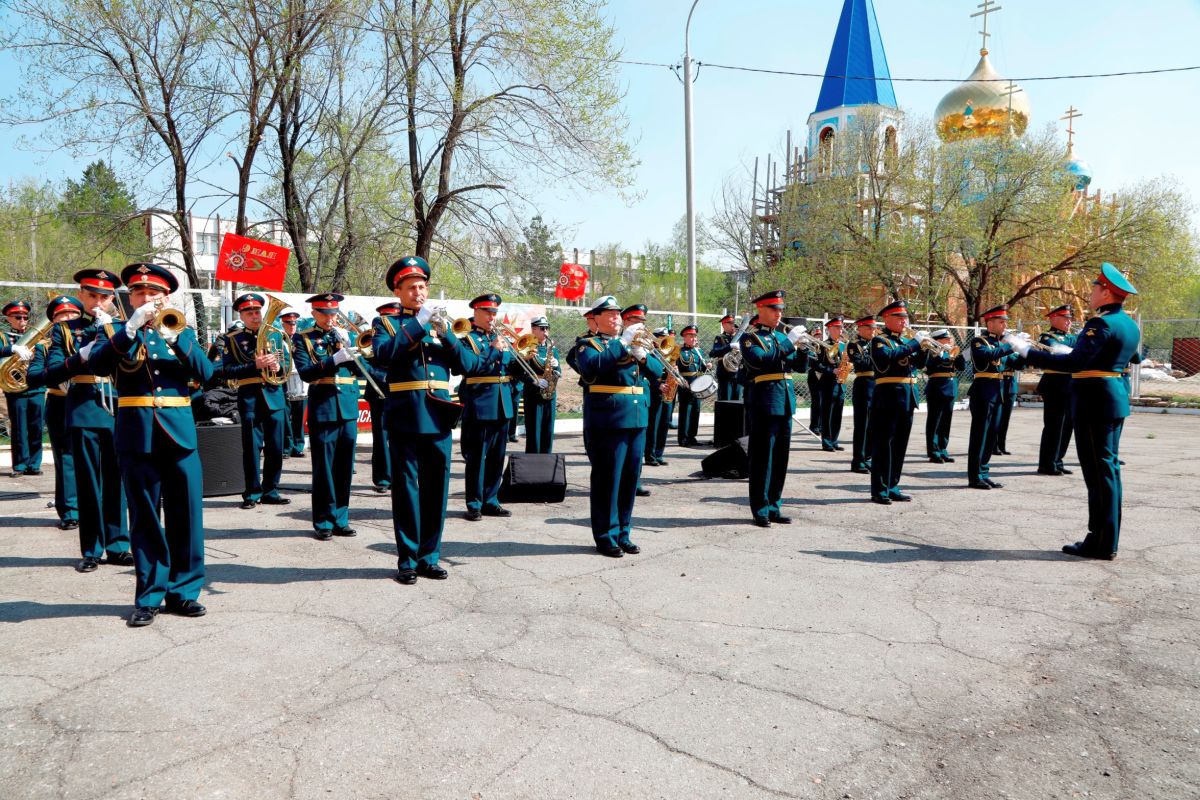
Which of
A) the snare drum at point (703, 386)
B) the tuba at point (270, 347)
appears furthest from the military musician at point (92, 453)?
the snare drum at point (703, 386)

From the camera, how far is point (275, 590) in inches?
211

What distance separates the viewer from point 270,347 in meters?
7.74

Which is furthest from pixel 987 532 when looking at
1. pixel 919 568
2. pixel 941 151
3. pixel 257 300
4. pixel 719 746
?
pixel 941 151

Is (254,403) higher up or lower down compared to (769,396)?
lower down

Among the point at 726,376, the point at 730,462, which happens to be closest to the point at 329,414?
the point at 730,462

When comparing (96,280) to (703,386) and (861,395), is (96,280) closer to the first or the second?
(703,386)

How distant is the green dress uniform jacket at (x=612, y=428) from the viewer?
255 inches

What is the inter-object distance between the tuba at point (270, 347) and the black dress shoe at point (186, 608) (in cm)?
312

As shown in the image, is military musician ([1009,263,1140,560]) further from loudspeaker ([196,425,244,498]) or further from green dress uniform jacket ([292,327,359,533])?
loudspeaker ([196,425,244,498])

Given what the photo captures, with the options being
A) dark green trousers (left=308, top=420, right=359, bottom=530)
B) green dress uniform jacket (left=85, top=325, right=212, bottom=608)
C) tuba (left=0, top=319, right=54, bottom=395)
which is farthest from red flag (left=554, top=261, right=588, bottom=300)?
green dress uniform jacket (left=85, top=325, right=212, bottom=608)

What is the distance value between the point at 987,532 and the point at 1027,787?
4.73m

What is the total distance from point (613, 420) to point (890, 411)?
3819mm

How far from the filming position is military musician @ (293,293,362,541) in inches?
273

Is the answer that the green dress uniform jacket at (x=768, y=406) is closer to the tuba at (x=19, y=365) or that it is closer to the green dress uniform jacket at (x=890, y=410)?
the green dress uniform jacket at (x=890, y=410)
